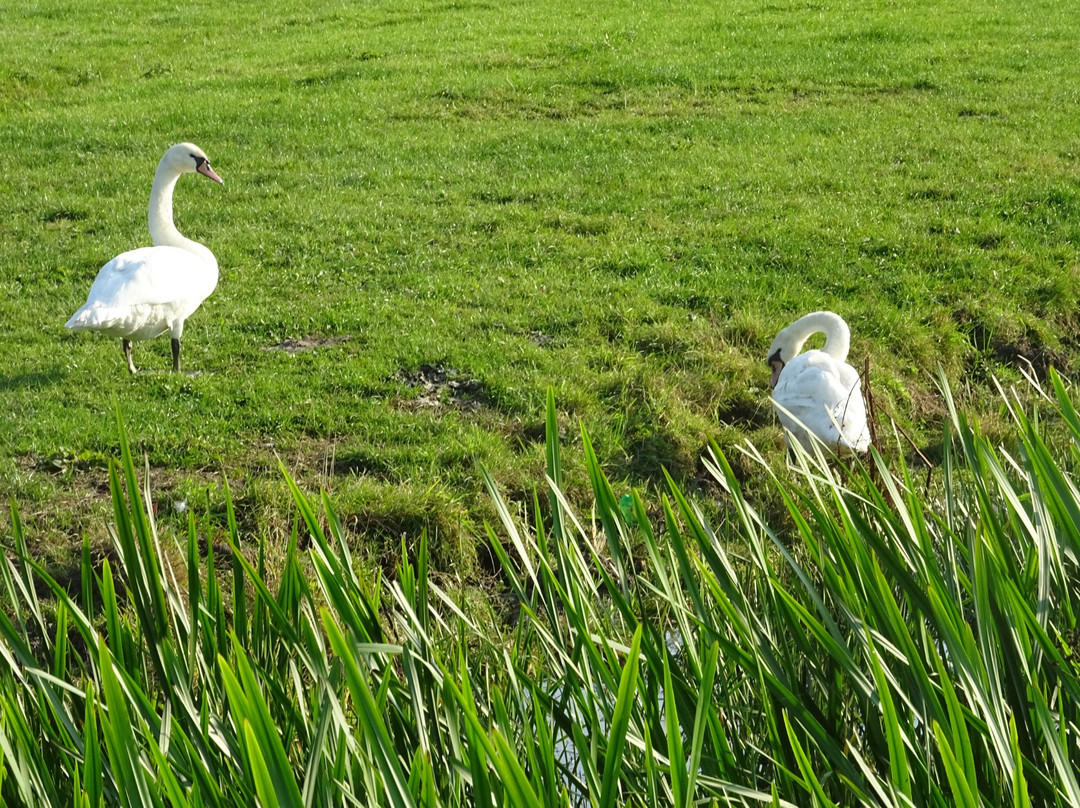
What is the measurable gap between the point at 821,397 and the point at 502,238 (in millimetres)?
3888

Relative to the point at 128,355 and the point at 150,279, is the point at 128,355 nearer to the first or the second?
the point at 128,355

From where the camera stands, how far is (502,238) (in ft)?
29.0

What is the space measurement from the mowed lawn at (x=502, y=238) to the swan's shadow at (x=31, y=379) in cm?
5

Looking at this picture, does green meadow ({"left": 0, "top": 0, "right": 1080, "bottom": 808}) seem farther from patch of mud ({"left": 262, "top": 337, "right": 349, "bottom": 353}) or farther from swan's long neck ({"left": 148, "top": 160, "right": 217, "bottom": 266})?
swan's long neck ({"left": 148, "top": 160, "right": 217, "bottom": 266})

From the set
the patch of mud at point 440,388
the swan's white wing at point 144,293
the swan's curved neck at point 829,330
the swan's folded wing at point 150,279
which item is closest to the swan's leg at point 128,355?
the swan's white wing at point 144,293

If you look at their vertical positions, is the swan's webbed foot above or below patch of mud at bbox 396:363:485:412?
above

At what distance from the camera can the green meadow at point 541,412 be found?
1674mm

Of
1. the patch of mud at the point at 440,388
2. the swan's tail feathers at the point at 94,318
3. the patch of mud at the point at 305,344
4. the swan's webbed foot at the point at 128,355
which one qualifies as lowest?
the patch of mud at the point at 440,388

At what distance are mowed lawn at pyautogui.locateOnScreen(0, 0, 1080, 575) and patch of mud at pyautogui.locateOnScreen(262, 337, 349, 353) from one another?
0.09 feet

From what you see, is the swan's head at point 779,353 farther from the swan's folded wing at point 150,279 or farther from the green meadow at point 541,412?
the swan's folded wing at point 150,279

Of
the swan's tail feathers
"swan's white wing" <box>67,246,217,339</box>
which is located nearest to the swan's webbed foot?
"swan's white wing" <box>67,246,217,339</box>

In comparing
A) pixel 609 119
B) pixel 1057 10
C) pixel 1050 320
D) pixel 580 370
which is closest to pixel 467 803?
pixel 580 370

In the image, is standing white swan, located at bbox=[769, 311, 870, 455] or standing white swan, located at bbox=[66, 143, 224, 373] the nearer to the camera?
standing white swan, located at bbox=[769, 311, 870, 455]

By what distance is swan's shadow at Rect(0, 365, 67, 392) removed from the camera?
20.4ft
